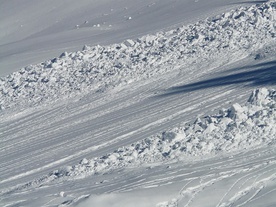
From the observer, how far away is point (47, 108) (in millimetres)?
16234

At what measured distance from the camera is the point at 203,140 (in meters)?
10.7

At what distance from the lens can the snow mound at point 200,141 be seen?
34.2 ft

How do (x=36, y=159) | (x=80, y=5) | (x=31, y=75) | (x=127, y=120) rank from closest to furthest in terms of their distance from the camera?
(x=36, y=159)
(x=127, y=120)
(x=31, y=75)
(x=80, y=5)

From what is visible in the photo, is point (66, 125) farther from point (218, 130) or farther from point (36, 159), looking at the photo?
point (218, 130)

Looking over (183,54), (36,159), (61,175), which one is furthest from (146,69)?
(61,175)

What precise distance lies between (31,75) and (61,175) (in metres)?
8.28

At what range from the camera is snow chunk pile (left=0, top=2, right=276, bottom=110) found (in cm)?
1664

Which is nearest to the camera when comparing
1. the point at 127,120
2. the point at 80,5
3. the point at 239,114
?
the point at 239,114

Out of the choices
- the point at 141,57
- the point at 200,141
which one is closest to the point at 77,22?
the point at 141,57

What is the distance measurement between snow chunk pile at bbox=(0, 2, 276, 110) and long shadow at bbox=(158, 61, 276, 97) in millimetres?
892

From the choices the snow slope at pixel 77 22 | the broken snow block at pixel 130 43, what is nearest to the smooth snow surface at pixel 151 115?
the broken snow block at pixel 130 43

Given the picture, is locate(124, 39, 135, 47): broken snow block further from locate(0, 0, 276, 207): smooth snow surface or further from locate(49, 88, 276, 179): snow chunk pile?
locate(49, 88, 276, 179): snow chunk pile

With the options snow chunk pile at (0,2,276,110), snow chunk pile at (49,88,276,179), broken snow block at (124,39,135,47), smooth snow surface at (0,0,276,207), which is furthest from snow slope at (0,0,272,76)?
snow chunk pile at (49,88,276,179)

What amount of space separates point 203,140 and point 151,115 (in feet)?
9.20
